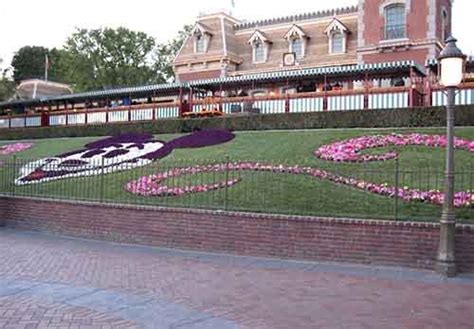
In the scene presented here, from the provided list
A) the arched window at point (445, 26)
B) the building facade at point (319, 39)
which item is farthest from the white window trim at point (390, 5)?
the arched window at point (445, 26)

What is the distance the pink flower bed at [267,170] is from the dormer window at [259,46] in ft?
94.5

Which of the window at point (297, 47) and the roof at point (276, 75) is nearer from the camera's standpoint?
the roof at point (276, 75)

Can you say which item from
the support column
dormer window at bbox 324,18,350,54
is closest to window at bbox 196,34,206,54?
dormer window at bbox 324,18,350,54

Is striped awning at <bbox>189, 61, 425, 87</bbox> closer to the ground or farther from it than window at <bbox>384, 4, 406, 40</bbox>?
closer to the ground

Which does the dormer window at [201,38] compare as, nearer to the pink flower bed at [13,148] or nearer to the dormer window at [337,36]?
the dormer window at [337,36]

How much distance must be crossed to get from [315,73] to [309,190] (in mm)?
15287

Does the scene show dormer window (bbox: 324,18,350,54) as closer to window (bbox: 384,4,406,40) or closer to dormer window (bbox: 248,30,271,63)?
window (bbox: 384,4,406,40)

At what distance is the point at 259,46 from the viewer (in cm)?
4306

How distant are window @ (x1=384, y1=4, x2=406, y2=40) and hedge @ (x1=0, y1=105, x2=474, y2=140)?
16122 mm

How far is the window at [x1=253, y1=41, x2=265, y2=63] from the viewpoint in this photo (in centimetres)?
4275

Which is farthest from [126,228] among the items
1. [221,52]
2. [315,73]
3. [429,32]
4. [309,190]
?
[221,52]

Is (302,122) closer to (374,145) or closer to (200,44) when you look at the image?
(374,145)

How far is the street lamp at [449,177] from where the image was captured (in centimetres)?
898

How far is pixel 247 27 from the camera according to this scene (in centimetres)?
4484
